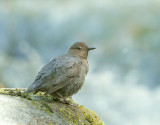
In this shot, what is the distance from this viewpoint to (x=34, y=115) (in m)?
4.29

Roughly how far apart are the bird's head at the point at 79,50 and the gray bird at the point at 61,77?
0.42 m

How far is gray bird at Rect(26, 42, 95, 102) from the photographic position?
5723mm

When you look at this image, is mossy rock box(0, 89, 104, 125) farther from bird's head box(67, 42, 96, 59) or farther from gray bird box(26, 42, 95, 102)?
bird's head box(67, 42, 96, 59)

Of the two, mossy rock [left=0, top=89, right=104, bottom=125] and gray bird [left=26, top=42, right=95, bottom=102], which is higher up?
gray bird [left=26, top=42, right=95, bottom=102]

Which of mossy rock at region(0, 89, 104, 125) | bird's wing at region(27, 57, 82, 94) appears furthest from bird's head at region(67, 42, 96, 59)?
mossy rock at region(0, 89, 104, 125)

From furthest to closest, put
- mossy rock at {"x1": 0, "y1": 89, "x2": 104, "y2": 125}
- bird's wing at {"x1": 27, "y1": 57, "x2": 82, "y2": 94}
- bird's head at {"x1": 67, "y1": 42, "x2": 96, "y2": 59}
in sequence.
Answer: bird's head at {"x1": 67, "y1": 42, "x2": 96, "y2": 59}
bird's wing at {"x1": 27, "y1": 57, "x2": 82, "y2": 94}
mossy rock at {"x1": 0, "y1": 89, "x2": 104, "y2": 125}

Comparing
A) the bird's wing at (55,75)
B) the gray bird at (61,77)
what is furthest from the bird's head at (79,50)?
the bird's wing at (55,75)

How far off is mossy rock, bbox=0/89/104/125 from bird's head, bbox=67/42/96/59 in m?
1.75

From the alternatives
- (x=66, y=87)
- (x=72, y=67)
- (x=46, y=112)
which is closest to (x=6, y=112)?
(x=46, y=112)

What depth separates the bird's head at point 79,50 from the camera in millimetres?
7018

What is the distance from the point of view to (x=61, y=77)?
583cm

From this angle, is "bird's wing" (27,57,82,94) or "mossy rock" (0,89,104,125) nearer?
"mossy rock" (0,89,104,125)

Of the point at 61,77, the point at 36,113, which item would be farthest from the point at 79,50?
the point at 36,113

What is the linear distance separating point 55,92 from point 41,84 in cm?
41
